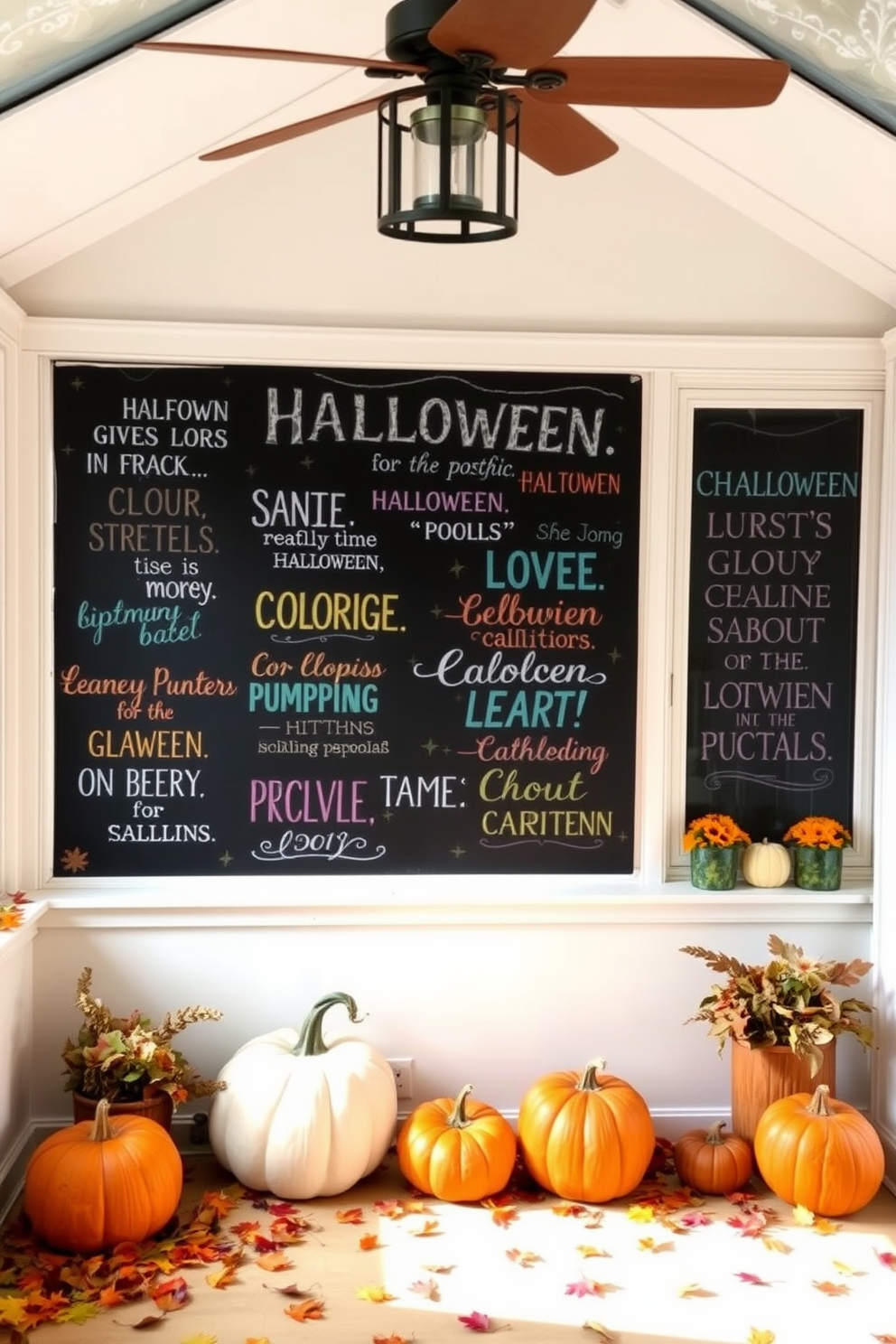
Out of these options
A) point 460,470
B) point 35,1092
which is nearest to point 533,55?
point 460,470

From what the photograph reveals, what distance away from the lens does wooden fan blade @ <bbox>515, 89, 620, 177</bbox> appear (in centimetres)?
210

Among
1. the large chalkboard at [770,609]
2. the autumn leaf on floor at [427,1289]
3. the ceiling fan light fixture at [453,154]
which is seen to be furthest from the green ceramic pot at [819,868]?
the ceiling fan light fixture at [453,154]

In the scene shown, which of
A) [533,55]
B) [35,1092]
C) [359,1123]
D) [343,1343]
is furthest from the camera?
[35,1092]

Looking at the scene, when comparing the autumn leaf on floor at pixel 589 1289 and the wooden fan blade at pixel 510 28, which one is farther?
the autumn leaf on floor at pixel 589 1289

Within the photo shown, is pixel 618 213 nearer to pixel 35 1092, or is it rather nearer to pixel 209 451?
pixel 209 451

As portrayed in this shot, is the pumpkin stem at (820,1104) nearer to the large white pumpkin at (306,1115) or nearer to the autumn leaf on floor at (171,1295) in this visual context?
the large white pumpkin at (306,1115)

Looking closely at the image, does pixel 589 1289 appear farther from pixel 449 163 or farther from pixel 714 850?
pixel 449 163

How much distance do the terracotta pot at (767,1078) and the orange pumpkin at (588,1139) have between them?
308 mm

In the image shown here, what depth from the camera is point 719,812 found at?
154 inches

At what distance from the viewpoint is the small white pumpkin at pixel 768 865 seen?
3828 millimetres

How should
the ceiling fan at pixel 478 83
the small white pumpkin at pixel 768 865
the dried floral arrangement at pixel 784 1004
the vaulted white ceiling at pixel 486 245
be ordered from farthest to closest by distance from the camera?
the small white pumpkin at pixel 768 865 → the dried floral arrangement at pixel 784 1004 → the vaulted white ceiling at pixel 486 245 → the ceiling fan at pixel 478 83

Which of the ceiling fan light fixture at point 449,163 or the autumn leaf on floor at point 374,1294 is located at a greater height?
the ceiling fan light fixture at point 449,163

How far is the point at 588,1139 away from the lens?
3.34m

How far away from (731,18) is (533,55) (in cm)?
138
